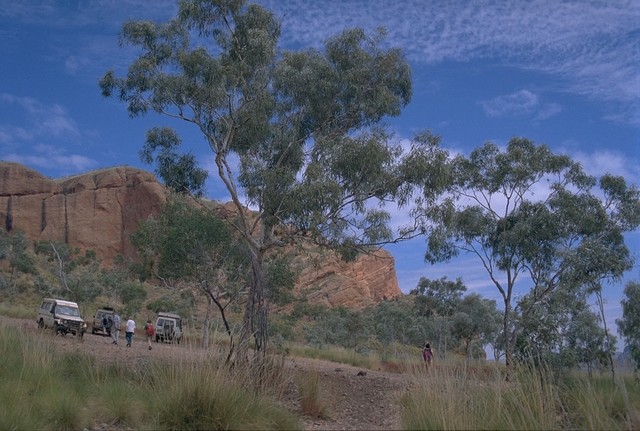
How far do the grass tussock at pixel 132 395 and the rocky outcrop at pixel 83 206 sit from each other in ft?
243

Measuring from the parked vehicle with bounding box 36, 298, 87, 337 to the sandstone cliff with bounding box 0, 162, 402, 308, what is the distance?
5347 cm

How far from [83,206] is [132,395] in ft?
272

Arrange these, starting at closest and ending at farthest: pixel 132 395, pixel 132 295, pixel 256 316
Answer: pixel 132 395, pixel 256 316, pixel 132 295

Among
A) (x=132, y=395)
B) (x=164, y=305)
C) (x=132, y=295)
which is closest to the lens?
(x=132, y=395)

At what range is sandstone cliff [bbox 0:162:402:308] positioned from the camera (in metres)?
86.0

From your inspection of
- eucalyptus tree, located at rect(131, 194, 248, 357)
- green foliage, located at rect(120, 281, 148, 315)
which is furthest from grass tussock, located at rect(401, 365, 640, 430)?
green foliage, located at rect(120, 281, 148, 315)

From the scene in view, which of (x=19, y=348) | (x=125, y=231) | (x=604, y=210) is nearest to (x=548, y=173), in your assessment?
(x=604, y=210)

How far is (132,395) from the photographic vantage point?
36.1ft

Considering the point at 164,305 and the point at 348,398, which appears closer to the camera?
the point at 348,398

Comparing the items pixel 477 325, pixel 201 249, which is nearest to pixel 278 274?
pixel 201 249

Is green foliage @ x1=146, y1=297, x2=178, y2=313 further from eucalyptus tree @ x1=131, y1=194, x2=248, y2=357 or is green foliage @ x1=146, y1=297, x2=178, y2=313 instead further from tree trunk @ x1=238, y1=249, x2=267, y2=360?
Result: tree trunk @ x1=238, y1=249, x2=267, y2=360

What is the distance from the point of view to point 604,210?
83.6 feet

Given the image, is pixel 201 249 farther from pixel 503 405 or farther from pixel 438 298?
pixel 438 298

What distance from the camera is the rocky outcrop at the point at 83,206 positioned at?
8681 centimetres
